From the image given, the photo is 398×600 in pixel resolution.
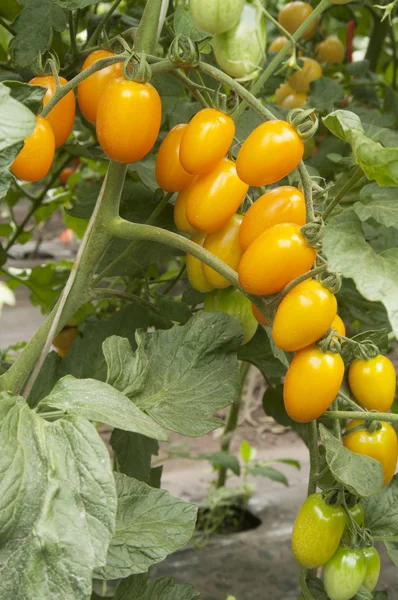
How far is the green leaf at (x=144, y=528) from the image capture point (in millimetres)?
609

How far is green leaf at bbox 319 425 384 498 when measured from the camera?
0.59 meters

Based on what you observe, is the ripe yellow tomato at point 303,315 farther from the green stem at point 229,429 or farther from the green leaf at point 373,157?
the green stem at point 229,429

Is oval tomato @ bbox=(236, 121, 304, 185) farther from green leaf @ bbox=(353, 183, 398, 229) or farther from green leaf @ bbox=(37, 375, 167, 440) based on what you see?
green leaf @ bbox=(37, 375, 167, 440)

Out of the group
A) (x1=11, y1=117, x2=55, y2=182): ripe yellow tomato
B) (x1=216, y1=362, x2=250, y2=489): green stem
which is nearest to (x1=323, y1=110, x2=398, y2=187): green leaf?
(x1=11, y1=117, x2=55, y2=182): ripe yellow tomato

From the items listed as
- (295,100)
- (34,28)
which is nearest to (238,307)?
(34,28)

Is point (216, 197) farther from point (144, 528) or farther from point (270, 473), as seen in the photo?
point (270, 473)

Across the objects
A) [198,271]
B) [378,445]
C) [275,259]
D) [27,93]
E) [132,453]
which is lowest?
[132,453]

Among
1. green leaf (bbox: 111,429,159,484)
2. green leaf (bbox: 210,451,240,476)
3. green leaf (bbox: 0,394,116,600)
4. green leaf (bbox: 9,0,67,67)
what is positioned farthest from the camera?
green leaf (bbox: 210,451,240,476)

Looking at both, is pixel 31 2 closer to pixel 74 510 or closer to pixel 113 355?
pixel 113 355

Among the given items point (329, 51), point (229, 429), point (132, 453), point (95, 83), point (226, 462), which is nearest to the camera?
point (95, 83)

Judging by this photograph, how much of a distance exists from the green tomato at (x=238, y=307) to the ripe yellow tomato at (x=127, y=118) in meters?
0.18

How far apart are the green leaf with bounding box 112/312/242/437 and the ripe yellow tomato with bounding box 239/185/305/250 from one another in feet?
0.40

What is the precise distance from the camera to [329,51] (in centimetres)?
133

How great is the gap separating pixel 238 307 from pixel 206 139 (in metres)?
0.18
